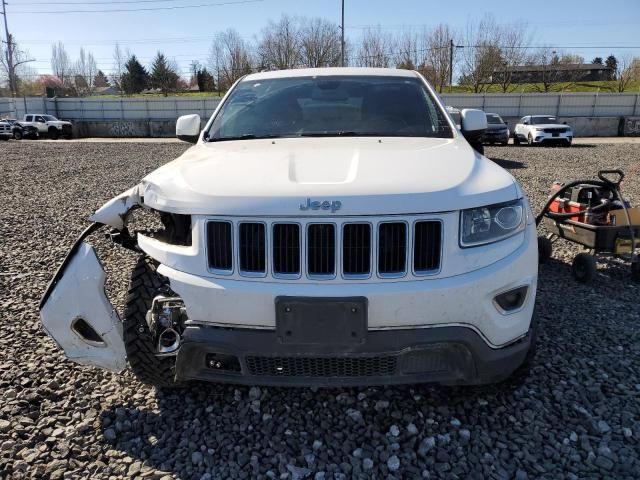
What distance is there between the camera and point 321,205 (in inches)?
87.7

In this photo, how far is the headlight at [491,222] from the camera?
231 cm

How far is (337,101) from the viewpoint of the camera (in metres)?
3.91

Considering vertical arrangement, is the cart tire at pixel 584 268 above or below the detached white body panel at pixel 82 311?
below

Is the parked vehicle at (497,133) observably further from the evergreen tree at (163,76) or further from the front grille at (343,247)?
the evergreen tree at (163,76)

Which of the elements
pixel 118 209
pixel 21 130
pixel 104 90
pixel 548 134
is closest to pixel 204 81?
pixel 104 90

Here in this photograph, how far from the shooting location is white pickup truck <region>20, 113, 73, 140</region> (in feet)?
114

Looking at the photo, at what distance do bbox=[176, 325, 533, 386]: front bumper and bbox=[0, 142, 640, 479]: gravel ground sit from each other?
35 centimetres

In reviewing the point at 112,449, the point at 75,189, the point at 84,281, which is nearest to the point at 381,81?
the point at 84,281

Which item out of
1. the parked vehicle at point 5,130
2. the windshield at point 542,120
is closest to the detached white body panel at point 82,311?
the windshield at point 542,120

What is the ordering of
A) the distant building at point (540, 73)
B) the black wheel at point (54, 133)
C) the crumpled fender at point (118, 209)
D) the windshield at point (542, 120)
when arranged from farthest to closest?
the distant building at point (540, 73), the black wheel at point (54, 133), the windshield at point (542, 120), the crumpled fender at point (118, 209)

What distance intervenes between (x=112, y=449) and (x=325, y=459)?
1.04m

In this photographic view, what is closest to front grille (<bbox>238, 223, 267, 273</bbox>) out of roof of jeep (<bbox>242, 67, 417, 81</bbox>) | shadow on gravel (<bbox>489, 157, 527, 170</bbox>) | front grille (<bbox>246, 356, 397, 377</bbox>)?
front grille (<bbox>246, 356, 397, 377</bbox>)

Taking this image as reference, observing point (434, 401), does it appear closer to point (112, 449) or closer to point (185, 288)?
point (185, 288)

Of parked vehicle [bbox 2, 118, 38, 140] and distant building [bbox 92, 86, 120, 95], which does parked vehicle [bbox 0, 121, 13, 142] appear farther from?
distant building [bbox 92, 86, 120, 95]
